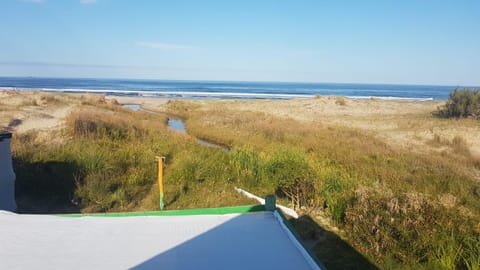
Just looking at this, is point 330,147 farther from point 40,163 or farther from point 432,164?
point 40,163

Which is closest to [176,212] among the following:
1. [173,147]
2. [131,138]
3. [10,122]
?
[173,147]

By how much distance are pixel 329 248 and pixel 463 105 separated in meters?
25.5

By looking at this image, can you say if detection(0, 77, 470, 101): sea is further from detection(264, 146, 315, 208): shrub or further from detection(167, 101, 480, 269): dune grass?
detection(264, 146, 315, 208): shrub

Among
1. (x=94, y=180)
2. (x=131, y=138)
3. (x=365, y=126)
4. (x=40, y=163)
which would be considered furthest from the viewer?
(x=365, y=126)

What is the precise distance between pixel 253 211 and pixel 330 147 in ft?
33.6

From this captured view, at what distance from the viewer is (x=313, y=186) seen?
8406 millimetres

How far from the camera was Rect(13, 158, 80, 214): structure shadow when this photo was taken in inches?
314

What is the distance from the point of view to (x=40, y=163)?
940 centimetres

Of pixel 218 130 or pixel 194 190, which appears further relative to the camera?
pixel 218 130

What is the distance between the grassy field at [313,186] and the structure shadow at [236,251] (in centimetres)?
244

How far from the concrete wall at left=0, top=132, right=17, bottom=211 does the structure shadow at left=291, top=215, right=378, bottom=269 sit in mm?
5316

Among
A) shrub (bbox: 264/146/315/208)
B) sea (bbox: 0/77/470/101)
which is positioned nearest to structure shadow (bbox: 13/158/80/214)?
shrub (bbox: 264/146/315/208)

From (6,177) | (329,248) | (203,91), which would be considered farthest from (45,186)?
(203,91)

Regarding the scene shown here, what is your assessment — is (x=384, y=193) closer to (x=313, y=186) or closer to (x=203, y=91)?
(x=313, y=186)
